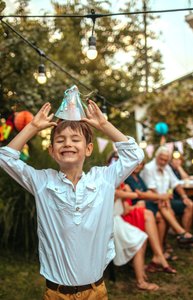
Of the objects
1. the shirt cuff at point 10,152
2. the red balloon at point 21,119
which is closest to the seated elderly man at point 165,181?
the red balloon at point 21,119

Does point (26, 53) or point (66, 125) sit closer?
point (66, 125)

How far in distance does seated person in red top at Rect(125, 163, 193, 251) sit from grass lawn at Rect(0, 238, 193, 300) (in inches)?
14.4

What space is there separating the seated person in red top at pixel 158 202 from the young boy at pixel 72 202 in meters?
2.26

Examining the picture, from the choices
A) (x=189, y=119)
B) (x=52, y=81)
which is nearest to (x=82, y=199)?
(x=52, y=81)

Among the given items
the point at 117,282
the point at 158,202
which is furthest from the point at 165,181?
the point at 117,282

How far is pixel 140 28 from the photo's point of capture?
8664mm

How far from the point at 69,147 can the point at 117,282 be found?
2.47m

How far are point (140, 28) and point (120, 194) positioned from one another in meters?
6.13

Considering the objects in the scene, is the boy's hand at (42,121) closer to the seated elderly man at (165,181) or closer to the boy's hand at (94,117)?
the boy's hand at (94,117)

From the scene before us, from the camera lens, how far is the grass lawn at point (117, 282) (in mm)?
3340

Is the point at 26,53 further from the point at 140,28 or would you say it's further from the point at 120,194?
the point at 140,28

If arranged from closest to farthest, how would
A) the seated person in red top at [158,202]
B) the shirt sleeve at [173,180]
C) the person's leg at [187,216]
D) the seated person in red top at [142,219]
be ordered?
the seated person in red top at [142,219] < the seated person in red top at [158,202] < the person's leg at [187,216] < the shirt sleeve at [173,180]

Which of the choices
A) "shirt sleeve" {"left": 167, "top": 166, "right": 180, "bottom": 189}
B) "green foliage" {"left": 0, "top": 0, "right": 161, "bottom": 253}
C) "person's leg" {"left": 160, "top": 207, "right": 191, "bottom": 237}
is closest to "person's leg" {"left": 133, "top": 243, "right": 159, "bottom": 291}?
"person's leg" {"left": 160, "top": 207, "right": 191, "bottom": 237}

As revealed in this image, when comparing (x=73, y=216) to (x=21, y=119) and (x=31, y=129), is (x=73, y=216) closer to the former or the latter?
(x=31, y=129)
